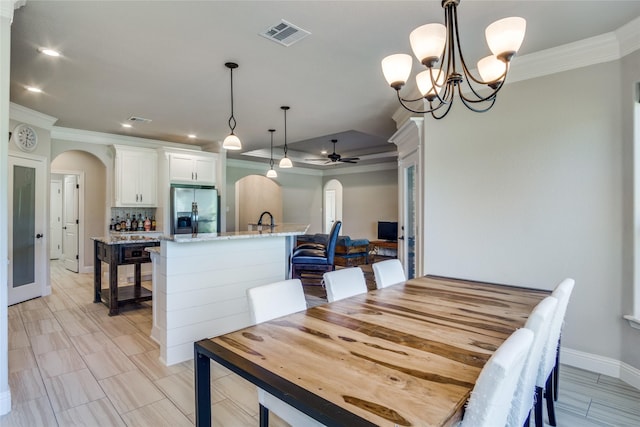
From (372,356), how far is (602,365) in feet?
8.27

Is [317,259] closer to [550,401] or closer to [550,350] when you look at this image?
[550,401]

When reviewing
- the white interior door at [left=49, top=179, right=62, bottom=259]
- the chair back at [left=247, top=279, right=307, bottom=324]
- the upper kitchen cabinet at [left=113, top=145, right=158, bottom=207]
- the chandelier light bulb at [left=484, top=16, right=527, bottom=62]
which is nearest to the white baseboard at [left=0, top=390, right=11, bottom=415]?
the chair back at [left=247, top=279, right=307, bottom=324]

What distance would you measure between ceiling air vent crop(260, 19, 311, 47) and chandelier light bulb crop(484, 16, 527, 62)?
1.34m

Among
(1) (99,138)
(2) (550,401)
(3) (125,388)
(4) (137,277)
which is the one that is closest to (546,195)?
(2) (550,401)

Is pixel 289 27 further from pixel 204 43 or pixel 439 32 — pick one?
pixel 439 32

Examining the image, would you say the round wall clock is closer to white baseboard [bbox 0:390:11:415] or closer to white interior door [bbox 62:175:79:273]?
white interior door [bbox 62:175:79:273]

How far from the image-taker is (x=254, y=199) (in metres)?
9.23

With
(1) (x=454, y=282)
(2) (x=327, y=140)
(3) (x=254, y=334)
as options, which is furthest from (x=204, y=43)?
(2) (x=327, y=140)

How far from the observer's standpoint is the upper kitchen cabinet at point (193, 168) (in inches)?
235

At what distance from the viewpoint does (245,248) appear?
130 inches

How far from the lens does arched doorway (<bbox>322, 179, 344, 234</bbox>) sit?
11.0 m

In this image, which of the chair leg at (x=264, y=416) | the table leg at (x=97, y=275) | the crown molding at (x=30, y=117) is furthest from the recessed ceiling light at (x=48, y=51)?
the chair leg at (x=264, y=416)

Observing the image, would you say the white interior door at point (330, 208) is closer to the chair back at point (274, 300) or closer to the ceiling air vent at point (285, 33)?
the ceiling air vent at point (285, 33)

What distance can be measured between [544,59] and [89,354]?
4576 millimetres
